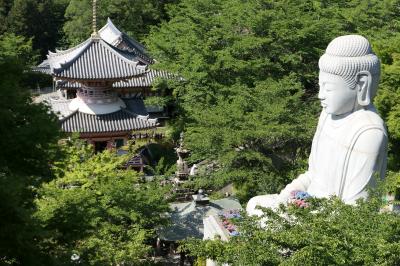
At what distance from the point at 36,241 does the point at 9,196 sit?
5.12 feet

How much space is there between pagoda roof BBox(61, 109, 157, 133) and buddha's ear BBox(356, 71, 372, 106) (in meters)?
12.6

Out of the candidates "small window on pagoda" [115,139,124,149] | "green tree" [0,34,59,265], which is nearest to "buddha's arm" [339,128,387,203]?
"green tree" [0,34,59,265]

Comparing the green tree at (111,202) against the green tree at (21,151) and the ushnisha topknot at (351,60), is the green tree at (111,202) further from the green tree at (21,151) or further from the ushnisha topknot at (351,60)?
the ushnisha topknot at (351,60)

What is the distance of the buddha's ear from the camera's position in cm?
844

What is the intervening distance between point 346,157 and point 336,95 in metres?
0.93

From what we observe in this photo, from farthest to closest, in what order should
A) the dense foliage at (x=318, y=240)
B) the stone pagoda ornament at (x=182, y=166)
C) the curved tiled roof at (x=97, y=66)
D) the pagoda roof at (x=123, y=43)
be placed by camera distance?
the pagoda roof at (x=123, y=43)
the curved tiled roof at (x=97, y=66)
the stone pagoda ornament at (x=182, y=166)
the dense foliage at (x=318, y=240)

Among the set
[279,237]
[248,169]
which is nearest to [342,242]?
[279,237]

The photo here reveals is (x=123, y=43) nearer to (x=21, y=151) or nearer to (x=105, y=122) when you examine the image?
(x=105, y=122)

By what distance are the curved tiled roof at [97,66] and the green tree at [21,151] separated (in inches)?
524

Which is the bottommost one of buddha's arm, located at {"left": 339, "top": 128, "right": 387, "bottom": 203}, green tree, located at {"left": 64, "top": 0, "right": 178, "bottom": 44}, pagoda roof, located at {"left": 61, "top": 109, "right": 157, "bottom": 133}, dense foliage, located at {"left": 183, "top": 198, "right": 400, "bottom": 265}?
pagoda roof, located at {"left": 61, "top": 109, "right": 157, "bottom": 133}

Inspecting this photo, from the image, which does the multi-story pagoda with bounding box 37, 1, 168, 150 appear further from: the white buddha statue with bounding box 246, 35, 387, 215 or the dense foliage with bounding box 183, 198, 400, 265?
the dense foliage with bounding box 183, 198, 400, 265

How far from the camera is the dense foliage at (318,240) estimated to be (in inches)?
→ 239

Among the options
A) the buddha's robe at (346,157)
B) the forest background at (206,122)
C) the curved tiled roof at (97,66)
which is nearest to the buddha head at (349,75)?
the buddha's robe at (346,157)

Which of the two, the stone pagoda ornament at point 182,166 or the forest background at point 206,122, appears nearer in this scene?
the forest background at point 206,122
